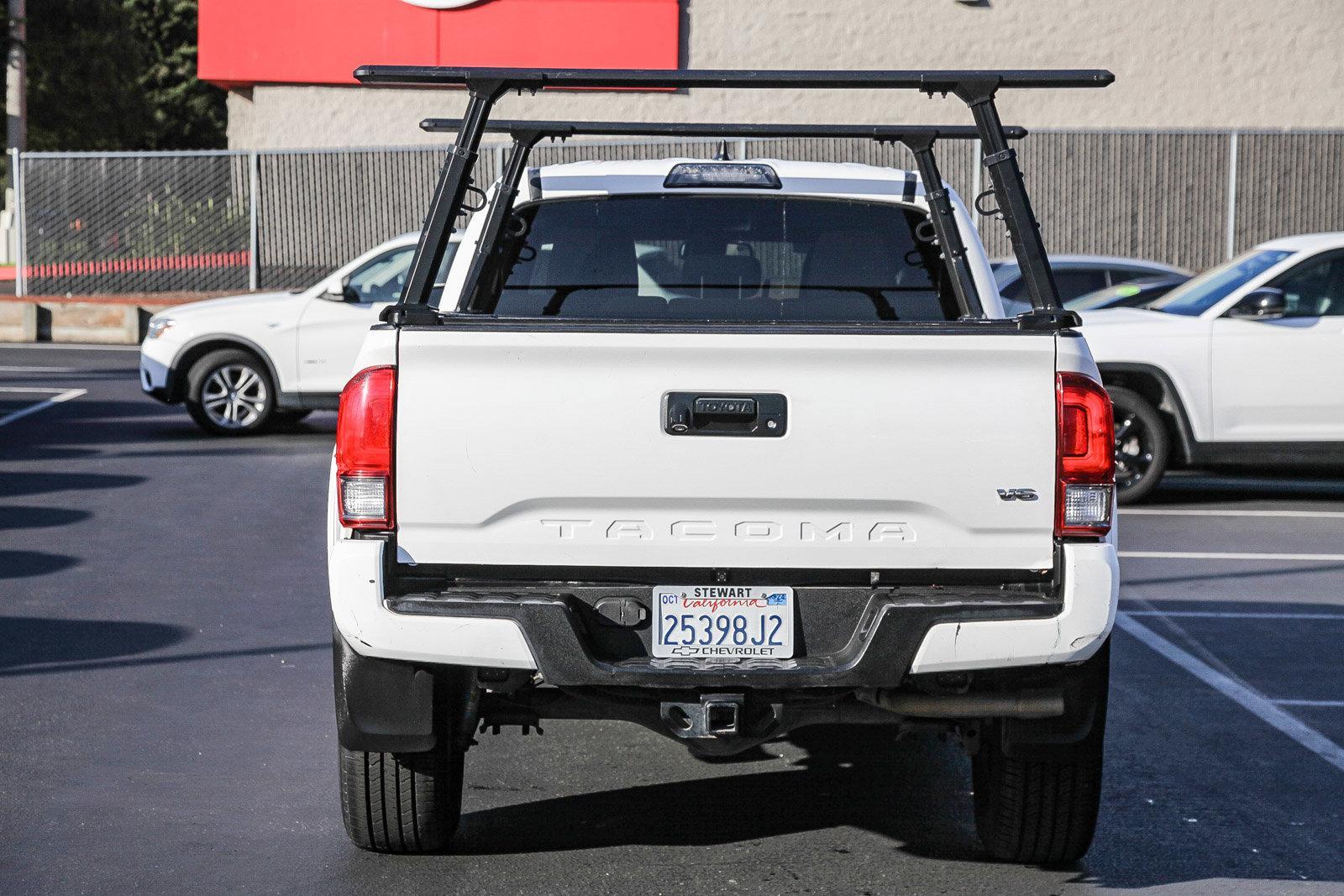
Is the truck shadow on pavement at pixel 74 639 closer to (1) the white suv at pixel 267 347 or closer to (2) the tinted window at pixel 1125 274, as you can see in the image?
(1) the white suv at pixel 267 347

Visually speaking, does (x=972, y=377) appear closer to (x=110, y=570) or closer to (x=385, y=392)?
(x=385, y=392)

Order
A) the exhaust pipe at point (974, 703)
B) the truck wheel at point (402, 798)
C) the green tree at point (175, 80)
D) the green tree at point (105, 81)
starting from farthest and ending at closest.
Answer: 1. the green tree at point (175, 80)
2. the green tree at point (105, 81)
3. the truck wheel at point (402, 798)
4. the exhaust pipe at point (974, 703)

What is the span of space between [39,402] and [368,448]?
1412 cm

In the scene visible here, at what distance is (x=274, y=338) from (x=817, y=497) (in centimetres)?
1119

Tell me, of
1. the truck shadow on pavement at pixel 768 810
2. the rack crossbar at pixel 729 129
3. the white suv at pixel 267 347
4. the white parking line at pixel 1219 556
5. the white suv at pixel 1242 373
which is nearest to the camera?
the truck shadow on pavement at pixel 768 810

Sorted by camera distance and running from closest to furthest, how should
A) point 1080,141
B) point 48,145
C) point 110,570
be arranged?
1. point 110,570
2. point 1080,141
3. point 48,145

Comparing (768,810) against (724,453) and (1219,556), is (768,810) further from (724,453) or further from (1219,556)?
Answer: (1219,556)

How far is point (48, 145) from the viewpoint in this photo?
163ft

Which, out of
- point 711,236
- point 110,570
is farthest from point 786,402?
point 110,570

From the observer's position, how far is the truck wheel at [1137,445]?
11.8m

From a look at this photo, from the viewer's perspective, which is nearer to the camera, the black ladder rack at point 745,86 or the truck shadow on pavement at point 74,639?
the black ladder rack at point 745,86

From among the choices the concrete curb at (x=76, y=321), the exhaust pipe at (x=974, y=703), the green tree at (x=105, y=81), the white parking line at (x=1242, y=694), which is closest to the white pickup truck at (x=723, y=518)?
the exhaust pipe at (x=974, y=703)

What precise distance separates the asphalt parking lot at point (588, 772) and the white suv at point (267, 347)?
4916mm

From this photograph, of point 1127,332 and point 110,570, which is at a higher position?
point 1127,332
